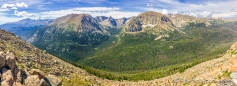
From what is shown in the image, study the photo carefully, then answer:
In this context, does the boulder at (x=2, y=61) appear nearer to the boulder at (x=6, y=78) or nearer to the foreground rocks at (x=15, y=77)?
the foreground rocks at (x=15, y=77)

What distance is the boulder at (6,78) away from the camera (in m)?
39.4

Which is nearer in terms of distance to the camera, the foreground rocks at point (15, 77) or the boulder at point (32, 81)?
the foreground rocks at point (15, 77)

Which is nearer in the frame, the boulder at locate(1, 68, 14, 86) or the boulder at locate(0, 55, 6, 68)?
the boulder at locate(1, 68, 14, 86)

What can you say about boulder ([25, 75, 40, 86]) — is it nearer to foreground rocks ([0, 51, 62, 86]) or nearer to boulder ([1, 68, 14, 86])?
foreground rocks ([0, 51, 62, 86])

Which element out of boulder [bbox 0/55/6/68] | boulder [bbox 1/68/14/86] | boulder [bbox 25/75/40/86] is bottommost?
boulder [bbox 25/75/40/86]

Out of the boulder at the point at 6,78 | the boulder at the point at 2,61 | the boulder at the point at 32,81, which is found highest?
the boulder at the point at 2,61

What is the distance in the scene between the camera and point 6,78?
41.2 metres

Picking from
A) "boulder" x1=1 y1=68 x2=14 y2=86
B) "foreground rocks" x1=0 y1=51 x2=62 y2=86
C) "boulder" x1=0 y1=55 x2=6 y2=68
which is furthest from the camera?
"boulder" x1=0 y1=55 x2=6 y2=68

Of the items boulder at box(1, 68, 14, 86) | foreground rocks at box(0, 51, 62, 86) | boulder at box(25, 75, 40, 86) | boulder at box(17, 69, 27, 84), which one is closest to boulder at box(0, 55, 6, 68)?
foreground rocks at box(0, 51, 62, 86)

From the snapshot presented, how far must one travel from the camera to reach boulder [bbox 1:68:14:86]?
39356mm

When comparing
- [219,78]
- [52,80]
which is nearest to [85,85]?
[52,80]

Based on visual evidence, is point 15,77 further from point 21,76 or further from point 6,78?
point 6,78

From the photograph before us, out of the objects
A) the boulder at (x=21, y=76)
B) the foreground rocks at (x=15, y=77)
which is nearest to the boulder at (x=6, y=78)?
the foreground rocks at (x=15, y=77)

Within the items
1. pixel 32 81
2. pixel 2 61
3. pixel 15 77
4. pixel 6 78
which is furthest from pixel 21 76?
pixel 6 78
